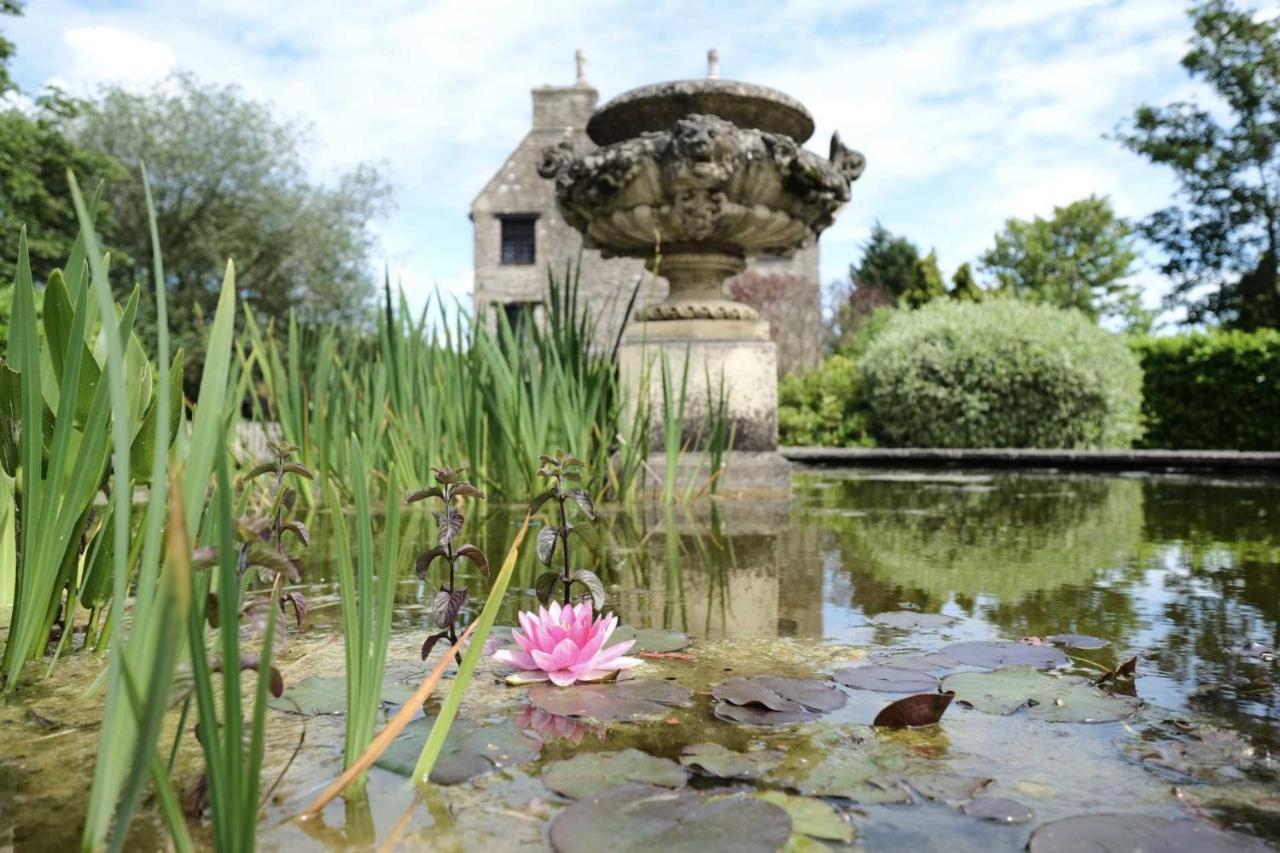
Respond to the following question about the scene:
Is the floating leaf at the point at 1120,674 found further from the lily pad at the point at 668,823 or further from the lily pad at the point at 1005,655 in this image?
the lily pad at the point at 668,823

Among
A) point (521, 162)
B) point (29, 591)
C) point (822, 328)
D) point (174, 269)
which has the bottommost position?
point (29, 591)

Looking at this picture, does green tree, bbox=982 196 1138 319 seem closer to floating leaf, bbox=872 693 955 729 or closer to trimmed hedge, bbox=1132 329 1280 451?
trimmed hedge, bbox=1132 329 1280 451

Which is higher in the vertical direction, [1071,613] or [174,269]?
[174,269]

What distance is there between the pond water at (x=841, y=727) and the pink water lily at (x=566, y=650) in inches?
2.0

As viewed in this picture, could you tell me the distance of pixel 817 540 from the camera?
250 centimetres

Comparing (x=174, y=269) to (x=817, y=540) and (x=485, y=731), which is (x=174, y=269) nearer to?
(x=817, y=540)

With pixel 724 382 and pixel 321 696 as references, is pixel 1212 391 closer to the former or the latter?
pixel 724 382

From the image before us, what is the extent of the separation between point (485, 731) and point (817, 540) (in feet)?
5.60

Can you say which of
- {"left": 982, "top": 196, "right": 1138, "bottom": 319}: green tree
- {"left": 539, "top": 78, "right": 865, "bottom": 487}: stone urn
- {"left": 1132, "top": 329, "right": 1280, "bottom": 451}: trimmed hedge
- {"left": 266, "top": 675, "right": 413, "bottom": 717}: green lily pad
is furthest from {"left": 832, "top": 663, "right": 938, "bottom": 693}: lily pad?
{"left": 982, "top": 196, "right": 1138, "bottom": 319}: green tree

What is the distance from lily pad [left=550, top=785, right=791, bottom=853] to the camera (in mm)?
683

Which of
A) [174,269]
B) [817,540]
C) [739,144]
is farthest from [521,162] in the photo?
[817,540]

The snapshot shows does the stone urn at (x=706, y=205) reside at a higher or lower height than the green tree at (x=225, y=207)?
lower

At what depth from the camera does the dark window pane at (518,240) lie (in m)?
19.6

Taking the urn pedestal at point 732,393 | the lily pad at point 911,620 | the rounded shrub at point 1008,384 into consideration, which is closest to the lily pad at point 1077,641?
the lily pad at point 911,620
